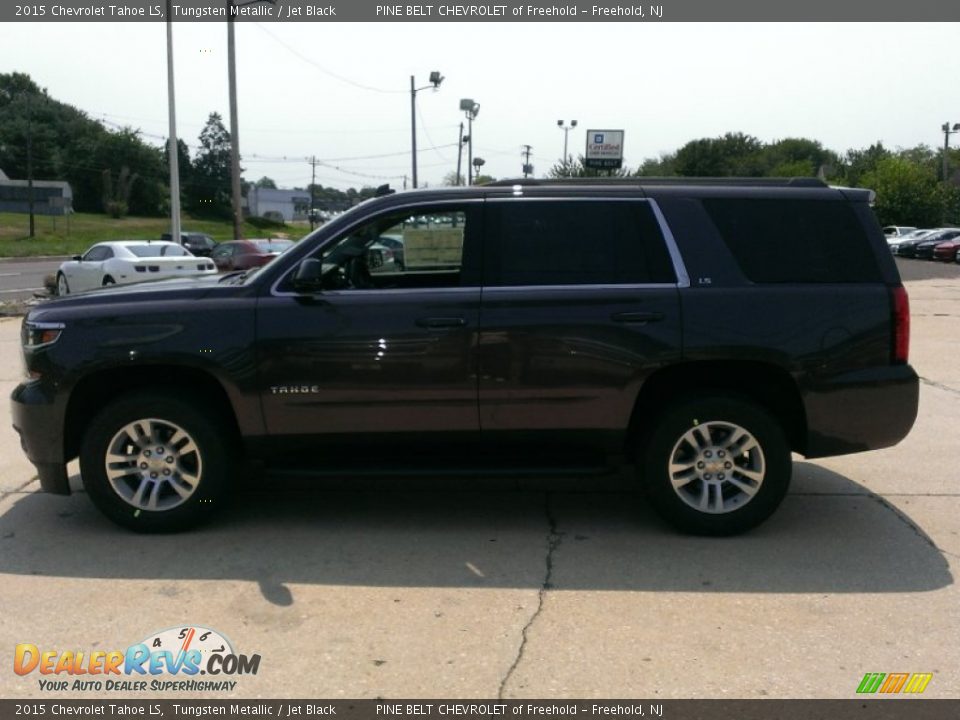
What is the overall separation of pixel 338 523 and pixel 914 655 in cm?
315

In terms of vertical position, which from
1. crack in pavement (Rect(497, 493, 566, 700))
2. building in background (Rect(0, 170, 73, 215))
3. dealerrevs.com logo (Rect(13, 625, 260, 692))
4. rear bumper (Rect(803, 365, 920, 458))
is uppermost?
building in background (Rect(0, 170, 73, 215))

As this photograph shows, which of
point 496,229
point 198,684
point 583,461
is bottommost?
point 198,684

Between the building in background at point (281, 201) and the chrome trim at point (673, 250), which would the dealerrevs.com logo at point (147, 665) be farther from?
the building in background at point (281, 201)

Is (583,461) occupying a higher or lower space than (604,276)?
lower

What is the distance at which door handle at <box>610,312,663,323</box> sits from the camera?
4812mm

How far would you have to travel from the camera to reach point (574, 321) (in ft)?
15.8

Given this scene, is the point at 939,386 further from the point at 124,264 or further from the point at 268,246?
the point at 268,246

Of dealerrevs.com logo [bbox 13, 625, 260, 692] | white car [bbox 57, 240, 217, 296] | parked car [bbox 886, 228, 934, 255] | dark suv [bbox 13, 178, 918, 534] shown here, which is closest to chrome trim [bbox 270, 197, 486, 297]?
dark suv [bbox 13, 178, 918, 534]

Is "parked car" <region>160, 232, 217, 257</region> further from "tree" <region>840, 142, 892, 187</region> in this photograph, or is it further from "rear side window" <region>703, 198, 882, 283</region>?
"tree" <region>840, 142, 892, 187</region>

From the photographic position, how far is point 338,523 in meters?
5.28

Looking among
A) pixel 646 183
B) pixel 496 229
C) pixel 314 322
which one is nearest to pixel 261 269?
pixel 314 322

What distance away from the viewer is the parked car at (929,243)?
4572cm
